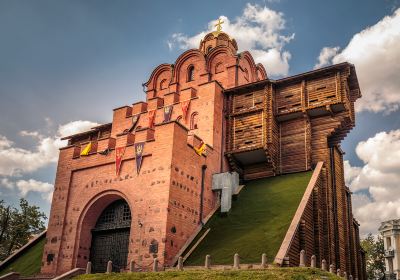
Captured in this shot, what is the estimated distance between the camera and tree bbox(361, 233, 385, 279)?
160 ft

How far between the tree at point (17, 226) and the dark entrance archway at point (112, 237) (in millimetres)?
15322

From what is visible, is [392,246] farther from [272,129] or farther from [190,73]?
[190,73]

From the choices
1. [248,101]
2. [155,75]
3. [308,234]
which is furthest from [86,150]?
[308,234]

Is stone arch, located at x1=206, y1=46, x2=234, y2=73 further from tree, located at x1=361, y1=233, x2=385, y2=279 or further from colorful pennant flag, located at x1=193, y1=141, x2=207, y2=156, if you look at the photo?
tree, located at x1=361, y1=233, x2=385, y2=279

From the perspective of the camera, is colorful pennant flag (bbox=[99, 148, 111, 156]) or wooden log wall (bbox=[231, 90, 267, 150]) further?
wooden log wall (bbox=[231, 90, 267, 150])

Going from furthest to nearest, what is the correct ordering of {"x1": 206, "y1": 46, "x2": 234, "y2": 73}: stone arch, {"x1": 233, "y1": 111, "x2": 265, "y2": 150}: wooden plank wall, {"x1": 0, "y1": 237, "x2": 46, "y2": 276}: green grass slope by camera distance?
1. {"x1": 206, "y1": 46, "x2": 234, "y2": 73}: stone arch
2. {"x1": 233, "y1": 111, "x2": 265, "y2": 150}: wooden plank wall
3. {"x1": 0, "y1": 237, "x2": 46, "y2": 276}: green grass slope

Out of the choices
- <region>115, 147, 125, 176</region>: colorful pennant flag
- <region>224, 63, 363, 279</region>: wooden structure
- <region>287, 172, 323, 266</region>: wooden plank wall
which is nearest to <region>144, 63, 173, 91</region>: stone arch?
<region>224, 63, 363, 279</region>: wooden structure

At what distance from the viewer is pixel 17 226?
35844 millimetres

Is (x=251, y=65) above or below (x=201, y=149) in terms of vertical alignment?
above

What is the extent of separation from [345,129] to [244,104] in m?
6.03

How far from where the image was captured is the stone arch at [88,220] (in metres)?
22.7

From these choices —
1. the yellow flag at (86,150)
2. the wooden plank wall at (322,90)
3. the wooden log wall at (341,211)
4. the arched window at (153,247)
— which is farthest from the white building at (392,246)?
the yellow flag at (86,150)

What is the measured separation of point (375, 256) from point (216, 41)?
31.3 meters

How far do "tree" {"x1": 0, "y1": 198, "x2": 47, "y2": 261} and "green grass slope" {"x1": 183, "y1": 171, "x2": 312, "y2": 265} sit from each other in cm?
1960
